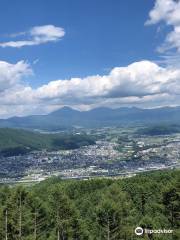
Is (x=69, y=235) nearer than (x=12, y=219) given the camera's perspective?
No

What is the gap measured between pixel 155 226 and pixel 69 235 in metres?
13.5

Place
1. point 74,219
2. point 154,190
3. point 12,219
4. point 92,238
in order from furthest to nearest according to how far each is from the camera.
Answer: point 154,190, point 92,238, point 74,219, point 12,219

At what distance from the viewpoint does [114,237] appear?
52.8m

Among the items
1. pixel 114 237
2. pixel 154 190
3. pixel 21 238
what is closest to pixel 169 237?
pixel 114 237

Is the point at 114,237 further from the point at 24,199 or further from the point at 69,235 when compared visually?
the point at 24,199

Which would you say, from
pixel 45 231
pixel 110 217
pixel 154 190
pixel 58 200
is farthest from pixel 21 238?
pixel 154 190

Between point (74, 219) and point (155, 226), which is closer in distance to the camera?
point (155, 226)

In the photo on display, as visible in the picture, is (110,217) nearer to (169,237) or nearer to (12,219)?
(169,237)

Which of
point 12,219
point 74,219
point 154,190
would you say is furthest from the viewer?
point 154,190

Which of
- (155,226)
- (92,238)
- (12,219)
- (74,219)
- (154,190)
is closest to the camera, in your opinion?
(155,226)

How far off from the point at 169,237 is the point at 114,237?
679cm

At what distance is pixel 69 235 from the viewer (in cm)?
5919

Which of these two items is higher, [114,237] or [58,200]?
[58,200]

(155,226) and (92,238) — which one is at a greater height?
(155,226)
